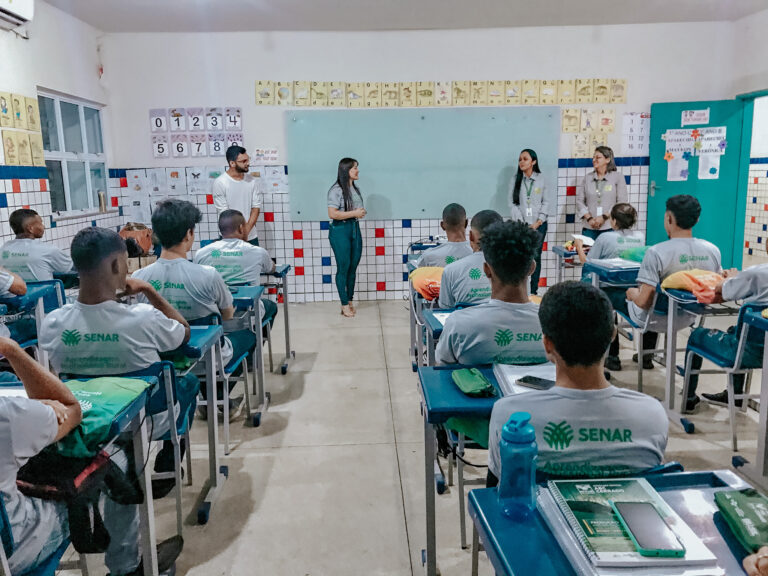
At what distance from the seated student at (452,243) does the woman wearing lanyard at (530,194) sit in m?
2.48

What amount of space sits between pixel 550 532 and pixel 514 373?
75 centimetres

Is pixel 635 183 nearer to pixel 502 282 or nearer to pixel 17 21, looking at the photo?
pixel 502 282

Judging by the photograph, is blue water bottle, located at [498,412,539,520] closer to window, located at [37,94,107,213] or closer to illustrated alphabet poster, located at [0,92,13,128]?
illustrated alphabet poster, located at [0,92,13,128]

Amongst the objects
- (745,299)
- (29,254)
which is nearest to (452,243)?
(745,299)

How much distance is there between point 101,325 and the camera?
2104mm

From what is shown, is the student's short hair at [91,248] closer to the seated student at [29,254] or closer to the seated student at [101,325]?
the seated student at [101,325]

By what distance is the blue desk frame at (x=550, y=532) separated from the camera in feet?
3.15

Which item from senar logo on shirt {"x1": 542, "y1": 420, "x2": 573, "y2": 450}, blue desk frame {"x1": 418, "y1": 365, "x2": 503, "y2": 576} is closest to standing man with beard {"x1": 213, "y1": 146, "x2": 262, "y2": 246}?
blue desk frame {"x1": 418, "y1": 365, "x2": 503, "y2": 576}

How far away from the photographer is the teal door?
6.38 m

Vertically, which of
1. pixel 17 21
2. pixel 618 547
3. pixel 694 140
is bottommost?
pixel 618 547

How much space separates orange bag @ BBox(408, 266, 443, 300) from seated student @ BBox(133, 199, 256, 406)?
1069 millimetres

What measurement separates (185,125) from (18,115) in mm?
1940

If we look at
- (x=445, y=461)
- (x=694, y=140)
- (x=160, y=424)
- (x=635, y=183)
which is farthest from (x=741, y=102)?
(x=160, y=424)

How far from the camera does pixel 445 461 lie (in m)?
3.03
